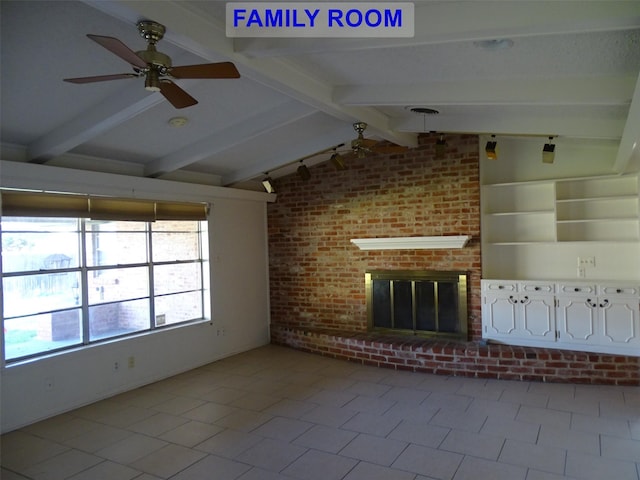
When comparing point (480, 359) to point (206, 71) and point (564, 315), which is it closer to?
point (564, 315)

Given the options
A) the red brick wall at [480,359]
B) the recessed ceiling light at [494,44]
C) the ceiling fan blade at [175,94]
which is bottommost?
the red brick wall at [480,359]

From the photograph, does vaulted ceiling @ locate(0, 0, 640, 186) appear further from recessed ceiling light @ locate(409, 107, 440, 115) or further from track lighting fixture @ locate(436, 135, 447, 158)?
track lighting fixture @ locate(436, 135, 447, 158)

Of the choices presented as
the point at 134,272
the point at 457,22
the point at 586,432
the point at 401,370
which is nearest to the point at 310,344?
the point at 401,370

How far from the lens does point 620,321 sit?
4.87 meters

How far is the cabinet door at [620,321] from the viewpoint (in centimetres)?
481

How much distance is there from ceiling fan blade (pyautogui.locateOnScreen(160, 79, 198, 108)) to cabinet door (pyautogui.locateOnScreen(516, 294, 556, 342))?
4.37 metres

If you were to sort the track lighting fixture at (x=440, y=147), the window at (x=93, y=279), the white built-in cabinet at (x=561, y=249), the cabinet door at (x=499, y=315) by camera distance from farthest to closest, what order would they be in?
the cabinet door at (x=499, y=315)
the track lighting fixture at (x=440, y=147)
the white built-in cabinet at (x=561, y=249)
the window at (x=93, y=279)

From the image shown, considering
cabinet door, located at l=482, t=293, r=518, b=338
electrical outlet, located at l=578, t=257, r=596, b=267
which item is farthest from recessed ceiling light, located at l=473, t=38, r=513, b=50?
electrical outlet, located at l=578, t=257, r=596, b=267

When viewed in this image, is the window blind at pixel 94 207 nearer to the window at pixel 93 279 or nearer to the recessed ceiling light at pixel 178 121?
the window at pixel 93 279

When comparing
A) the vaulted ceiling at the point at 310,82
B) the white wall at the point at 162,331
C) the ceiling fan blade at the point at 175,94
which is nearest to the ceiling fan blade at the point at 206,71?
the ceiling fan blade at the point at 175,94

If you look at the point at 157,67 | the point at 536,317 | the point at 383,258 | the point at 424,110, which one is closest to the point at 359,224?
the point at 383,258

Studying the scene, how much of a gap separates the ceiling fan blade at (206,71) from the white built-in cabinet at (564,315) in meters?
4.24

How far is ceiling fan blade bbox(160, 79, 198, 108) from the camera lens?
2.55 metres

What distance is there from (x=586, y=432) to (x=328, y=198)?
425 centimetres
